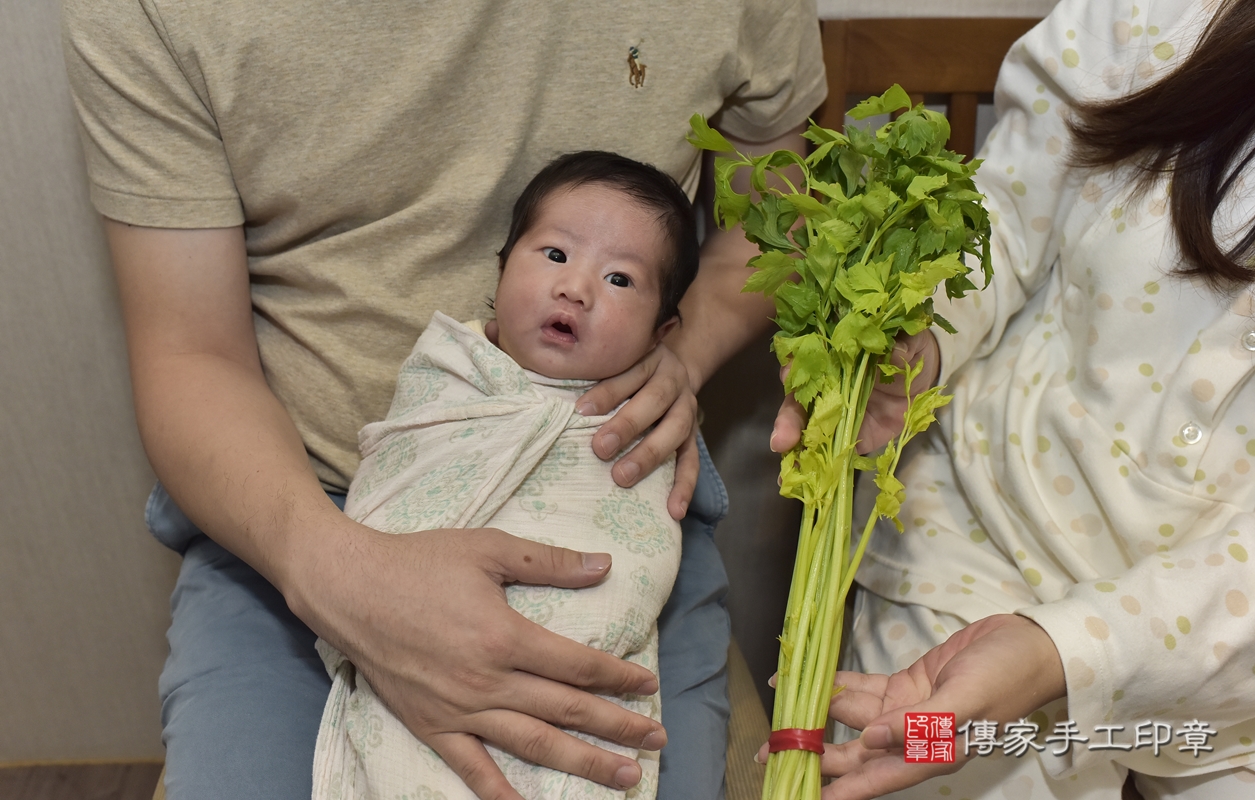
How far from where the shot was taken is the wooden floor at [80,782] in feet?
5.73

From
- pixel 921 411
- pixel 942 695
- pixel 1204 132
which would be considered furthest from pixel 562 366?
pixel 1204 132

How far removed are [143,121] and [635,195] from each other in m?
0.55

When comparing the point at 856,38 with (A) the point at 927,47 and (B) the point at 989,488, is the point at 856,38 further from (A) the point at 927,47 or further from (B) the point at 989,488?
(B) the point at 989,488

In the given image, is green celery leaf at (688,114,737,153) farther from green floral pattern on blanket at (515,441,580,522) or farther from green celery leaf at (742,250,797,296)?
green floral pattern on blanket at (515,441,580,522)

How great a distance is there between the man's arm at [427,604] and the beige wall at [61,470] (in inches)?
22.6

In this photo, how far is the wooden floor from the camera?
5.73ft

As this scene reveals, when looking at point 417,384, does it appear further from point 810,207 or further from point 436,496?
point 810,207

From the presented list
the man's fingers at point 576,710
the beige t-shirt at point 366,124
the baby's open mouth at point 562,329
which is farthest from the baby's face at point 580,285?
the man's fingers at point 576,710

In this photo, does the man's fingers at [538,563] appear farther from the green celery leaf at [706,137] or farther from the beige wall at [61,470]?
the beige wall at [61,470]

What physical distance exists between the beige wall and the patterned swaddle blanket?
0.71 metres

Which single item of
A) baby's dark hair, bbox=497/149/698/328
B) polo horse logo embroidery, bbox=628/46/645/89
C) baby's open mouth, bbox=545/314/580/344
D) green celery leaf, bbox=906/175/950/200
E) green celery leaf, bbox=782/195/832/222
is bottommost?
baby's open mouth, bbox=545/314/580/344

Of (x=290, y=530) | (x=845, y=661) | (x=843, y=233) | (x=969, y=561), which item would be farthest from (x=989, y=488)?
(x=290, y=530)

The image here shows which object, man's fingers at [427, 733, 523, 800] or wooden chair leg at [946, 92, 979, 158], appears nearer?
man's fingers at [427, 733, 523, 800]

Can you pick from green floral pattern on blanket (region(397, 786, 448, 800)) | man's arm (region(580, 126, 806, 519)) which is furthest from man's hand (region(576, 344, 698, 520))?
green floral pattern on blanket (region(397, 786, 448, 800))
